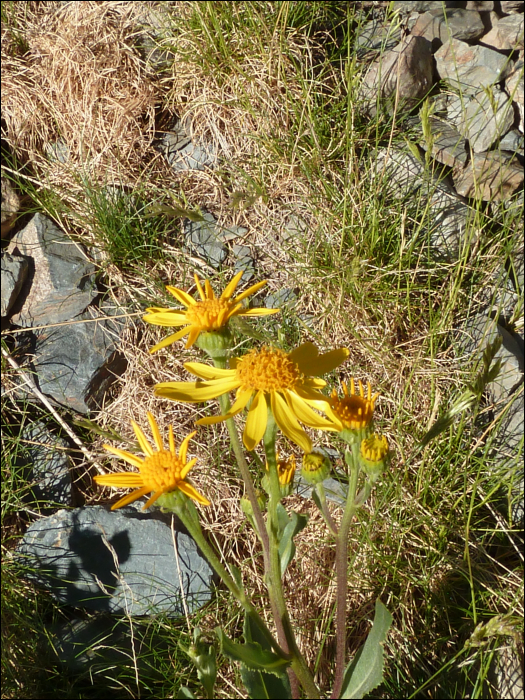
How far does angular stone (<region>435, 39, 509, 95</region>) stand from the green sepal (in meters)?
2.47

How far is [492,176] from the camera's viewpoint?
2.59m

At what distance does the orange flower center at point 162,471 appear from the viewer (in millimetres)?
1082

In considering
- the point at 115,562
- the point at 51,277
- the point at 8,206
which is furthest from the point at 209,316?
the point at 8,206

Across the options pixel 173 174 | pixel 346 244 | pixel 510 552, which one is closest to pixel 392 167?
pixel 346 244

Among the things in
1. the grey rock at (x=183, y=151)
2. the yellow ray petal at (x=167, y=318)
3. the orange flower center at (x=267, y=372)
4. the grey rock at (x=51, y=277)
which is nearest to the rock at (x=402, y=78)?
the grey rock at (x=183, y=151)

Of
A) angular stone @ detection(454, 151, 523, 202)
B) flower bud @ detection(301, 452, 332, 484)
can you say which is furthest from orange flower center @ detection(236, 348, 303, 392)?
angular stone @ detection(454, 151, 523, 202)

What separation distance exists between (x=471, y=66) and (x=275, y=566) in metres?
2.54

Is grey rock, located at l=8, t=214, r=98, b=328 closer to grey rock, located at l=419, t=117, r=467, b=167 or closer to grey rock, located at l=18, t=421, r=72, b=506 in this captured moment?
grey rock, located at l=18, t=421, r=72, b=506

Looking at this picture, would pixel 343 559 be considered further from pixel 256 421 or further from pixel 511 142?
pixel 511 142

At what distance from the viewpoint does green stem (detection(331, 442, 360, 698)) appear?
48.1 inches

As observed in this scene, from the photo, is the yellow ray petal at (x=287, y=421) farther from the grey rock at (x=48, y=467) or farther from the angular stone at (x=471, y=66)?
the angular stone at (x=471, y=66)

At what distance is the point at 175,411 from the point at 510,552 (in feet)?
4.08

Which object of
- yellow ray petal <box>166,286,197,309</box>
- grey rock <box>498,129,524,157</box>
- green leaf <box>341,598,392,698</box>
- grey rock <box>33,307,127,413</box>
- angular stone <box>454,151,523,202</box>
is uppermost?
grey rock <box>498,129,524,157</box>

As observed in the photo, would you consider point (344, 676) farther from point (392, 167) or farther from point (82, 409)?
point (392, 167)
